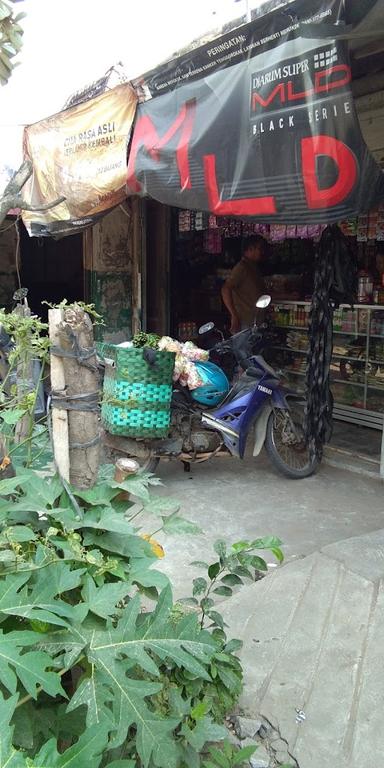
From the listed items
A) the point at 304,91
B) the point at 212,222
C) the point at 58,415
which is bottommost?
the point at 58,415

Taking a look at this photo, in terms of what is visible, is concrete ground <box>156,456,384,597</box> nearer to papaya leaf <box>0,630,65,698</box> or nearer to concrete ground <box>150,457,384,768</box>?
concrete ground <box>150,457,384,768</box>

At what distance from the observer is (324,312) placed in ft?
15.7

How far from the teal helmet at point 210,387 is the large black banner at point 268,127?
4.26 ft

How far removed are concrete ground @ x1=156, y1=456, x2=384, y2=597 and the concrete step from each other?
554 mm

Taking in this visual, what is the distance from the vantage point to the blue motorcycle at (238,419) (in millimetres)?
5027

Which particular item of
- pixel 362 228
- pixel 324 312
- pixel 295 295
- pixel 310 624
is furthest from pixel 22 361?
pixel 295 295

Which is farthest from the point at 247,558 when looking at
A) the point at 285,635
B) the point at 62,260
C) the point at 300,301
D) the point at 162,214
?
the point at 62,260

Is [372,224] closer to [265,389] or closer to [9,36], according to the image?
[265,389]

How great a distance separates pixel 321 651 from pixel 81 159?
5380 millimetres

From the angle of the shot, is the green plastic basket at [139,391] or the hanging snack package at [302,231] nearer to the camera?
the green plastic basket at [139,391]

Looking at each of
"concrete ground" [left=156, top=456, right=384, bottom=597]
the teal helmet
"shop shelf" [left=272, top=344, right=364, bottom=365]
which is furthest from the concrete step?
"shop shelf" [left=272, top=344, right=364, bottom=365]

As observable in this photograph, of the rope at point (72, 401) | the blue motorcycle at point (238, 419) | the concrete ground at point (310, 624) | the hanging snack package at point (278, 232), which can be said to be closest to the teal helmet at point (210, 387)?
the blue motorcycle at point (238, 419)

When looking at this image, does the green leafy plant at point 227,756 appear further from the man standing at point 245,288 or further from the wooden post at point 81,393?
the man standing at point 245,288

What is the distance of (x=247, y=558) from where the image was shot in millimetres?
2650
